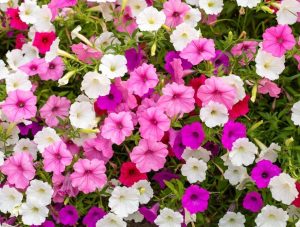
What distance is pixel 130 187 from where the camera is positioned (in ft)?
8.56

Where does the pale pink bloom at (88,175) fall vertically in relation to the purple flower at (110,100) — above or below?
below

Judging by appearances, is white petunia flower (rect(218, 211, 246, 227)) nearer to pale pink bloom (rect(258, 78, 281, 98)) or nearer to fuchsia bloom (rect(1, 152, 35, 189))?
pale pink bloom (rect(258, 78, 281, 98))

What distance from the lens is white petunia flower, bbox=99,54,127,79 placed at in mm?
2594

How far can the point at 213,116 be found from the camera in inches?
100

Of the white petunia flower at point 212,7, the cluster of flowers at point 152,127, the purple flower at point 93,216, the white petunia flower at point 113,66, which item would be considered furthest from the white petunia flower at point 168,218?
the white petunia flower at point 212,7

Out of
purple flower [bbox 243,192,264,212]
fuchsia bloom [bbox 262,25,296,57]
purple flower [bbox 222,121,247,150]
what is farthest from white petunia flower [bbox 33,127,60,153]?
fuchsia bloom [bbox 262,25,296,57]

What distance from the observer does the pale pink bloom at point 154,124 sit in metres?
2.52

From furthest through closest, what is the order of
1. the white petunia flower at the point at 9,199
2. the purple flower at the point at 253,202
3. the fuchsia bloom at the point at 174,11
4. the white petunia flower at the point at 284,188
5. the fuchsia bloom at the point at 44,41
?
the fuchsia bloom at the point at 44,41 < the fuchsia bloom at the point at 174,11 < the white petunia flower at the point at 9,199 < the purple flower at the point at 253,202 < the white petunia flower at the point at 284,188

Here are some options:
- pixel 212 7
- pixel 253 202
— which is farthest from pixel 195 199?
pixel 212 7

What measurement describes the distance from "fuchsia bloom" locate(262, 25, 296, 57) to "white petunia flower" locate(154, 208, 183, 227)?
803 millimetres

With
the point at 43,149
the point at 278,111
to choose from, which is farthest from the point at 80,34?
the point at 278,111

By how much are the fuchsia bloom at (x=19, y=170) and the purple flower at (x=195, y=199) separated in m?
Answer: 0.68

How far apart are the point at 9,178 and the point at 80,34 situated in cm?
76

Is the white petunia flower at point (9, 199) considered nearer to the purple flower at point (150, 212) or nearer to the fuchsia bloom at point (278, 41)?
the purple flower at point (150, 212)
